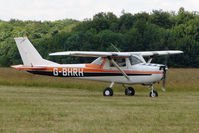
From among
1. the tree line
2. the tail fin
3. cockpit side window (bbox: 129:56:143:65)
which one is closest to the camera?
cockpit side window (bbox: 129:56:143:65)

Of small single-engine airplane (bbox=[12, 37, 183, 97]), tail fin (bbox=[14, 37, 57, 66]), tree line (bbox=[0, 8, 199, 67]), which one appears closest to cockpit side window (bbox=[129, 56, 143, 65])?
small single-engine airplane (bbox=[12, 37, 183, 97])

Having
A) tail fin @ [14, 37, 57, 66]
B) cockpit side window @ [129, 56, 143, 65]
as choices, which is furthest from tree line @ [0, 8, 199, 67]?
cockpit side window @ [129, 56, 143, 65]

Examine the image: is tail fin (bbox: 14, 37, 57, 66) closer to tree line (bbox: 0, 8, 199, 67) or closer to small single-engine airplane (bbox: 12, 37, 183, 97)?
small single-engine airplane (bbox: 12, 37, 183, 97)

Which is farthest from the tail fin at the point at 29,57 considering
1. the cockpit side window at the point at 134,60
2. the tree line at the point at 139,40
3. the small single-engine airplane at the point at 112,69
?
the tree line at the point at 139,40

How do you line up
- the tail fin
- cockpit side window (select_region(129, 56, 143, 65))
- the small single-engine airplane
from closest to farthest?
1. the small single-engine airplane
2. cockpit side window (select_region(129, 56, 143, 65))
3. the tail fin

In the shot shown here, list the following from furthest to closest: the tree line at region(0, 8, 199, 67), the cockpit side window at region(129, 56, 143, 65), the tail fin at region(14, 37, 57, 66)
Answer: the tree line at region(0, 8, 199, 67) < the tail fin at region(14, 37, 57, 66) < the cockpit side window at region(129, 56, 143, 65)

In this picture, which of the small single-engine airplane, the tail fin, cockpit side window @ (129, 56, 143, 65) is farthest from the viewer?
the tail fin

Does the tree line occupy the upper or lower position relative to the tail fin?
upper

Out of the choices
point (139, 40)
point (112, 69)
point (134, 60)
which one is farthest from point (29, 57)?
point (139, 40)

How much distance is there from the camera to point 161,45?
72000 millimetres

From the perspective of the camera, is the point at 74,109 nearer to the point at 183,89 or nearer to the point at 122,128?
the point at 122,128

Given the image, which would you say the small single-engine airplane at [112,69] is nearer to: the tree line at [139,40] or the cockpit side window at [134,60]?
the cockpit side window at [134,60]

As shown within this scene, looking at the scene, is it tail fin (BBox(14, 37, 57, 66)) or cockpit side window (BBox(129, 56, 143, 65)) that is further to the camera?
tail fin (BBox(14, 37, 57, 66))

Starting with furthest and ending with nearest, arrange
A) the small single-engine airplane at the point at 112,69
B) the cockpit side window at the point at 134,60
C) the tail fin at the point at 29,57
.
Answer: the tail fin at the point at 29,57, the cockpit side window at the point at 134,60, the small single-engine airplane at the point at 112,69
